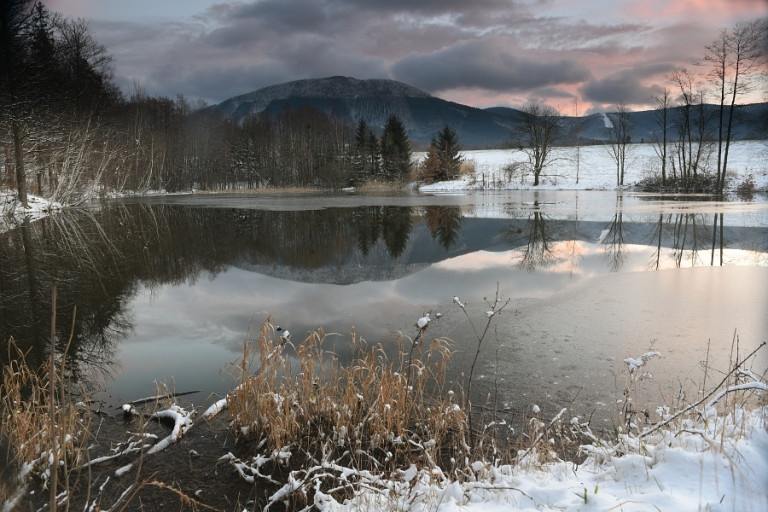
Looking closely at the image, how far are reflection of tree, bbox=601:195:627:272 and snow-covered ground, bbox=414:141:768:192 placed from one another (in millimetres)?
29541

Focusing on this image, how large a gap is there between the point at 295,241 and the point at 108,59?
26431 millimetres

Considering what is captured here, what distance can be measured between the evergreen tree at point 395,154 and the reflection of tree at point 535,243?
40932mm

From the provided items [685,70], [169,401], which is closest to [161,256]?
[169,401]

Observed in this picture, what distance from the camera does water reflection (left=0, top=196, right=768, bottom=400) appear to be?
22.1 ft

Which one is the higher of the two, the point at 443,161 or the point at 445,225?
the point at 443,161

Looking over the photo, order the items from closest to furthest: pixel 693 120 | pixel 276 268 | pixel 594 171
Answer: pixel 276 268 < pixel 693 120 < pixel 594 171

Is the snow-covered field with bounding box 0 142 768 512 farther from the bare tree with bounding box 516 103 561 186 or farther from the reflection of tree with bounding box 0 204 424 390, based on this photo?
the bare tree with bounding box 516 103 561 186

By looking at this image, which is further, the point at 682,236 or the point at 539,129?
the point at 539,129

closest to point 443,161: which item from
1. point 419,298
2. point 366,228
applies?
point 366,228

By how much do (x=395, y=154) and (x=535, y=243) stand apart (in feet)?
157

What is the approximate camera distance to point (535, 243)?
14.2 m

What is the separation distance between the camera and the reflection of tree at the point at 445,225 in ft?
50.8

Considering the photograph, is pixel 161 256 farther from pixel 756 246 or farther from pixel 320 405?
pixel 756 246

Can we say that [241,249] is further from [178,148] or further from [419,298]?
[178,148]
